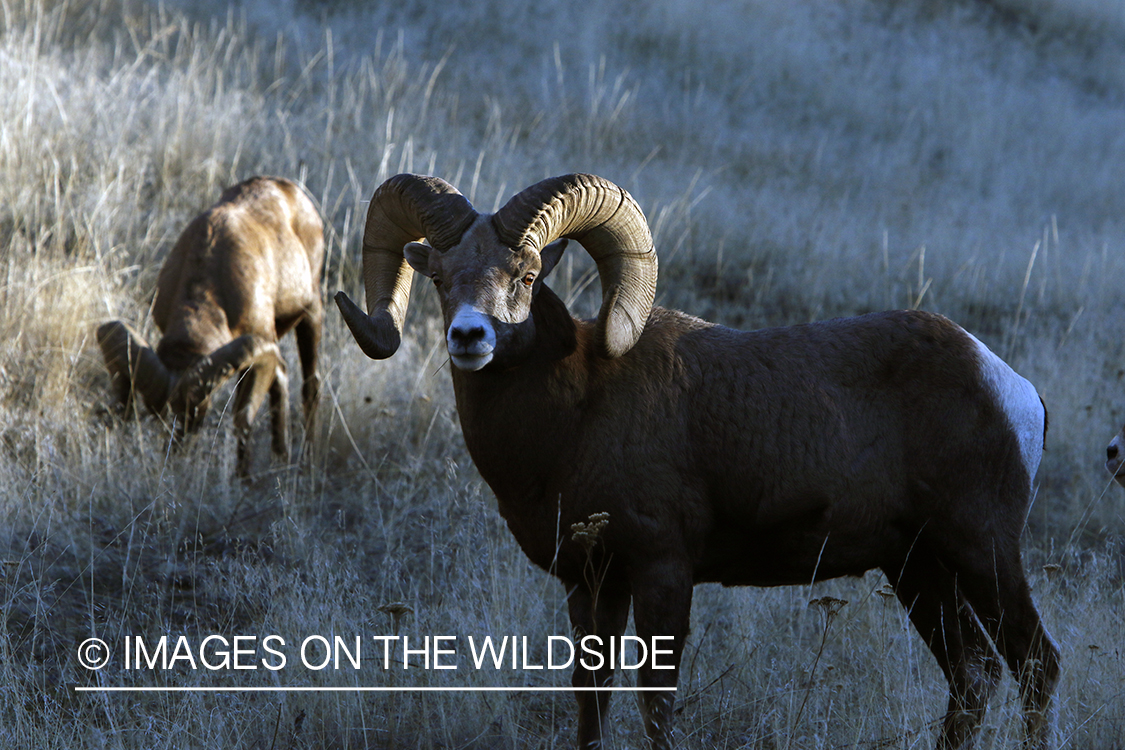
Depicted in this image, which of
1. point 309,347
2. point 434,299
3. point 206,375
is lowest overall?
point 434,299

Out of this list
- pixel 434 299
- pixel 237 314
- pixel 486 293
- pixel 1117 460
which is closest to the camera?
pixel 486 293

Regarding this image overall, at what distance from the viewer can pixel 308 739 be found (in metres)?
4.26

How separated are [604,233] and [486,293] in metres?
0.64

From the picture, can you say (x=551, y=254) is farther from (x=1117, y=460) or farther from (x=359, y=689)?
(x=1117, y=460)

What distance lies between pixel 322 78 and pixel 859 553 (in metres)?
12.8

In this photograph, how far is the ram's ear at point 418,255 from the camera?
4.11 m

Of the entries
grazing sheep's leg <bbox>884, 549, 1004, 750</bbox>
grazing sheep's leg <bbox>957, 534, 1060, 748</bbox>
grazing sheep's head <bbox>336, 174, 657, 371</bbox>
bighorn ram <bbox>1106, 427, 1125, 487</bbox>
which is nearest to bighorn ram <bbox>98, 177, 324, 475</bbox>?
grazing sheep's head <bbox>336, 174, 657, 371</bbox>

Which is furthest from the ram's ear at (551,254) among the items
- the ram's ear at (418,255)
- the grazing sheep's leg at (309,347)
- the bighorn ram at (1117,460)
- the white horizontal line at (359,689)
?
the grazing sheep's leg at (309,347)

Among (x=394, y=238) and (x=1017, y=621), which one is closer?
(x=1017, y=621)

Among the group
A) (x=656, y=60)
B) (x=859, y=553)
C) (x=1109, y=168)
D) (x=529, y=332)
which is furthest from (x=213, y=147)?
(x=1109, y=168)

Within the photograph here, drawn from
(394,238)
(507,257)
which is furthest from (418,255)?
(507,257)

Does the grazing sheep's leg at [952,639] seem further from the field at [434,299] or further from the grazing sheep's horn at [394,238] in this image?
the grazing sheep's horn at [394,238]

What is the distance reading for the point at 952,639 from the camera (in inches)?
176

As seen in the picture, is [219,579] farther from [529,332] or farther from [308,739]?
[529,332]
